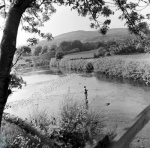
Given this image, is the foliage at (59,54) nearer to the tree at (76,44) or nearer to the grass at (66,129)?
the tree at (76,44)

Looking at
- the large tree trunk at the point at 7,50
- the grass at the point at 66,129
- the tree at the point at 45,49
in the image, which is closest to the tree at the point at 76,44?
the tree at the point at 45,49

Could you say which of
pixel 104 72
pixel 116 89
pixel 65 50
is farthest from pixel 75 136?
pixel 65 50

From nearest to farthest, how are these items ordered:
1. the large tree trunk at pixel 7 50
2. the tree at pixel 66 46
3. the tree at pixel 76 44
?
1. the large tree trunk at pixel 7 50
2. the tree at pixel 76 44
3. the tree at pixel 66 46

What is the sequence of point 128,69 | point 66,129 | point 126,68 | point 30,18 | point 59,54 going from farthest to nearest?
point 59,54 → point 126,68 → point 128,69 → point 66,129 → point 30,18

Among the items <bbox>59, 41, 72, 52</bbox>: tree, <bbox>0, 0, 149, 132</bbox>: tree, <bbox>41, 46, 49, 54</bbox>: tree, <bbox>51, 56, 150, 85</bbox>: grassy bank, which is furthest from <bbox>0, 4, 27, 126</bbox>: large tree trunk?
<bbox>41, 46, 49, 54</bbox>: tree

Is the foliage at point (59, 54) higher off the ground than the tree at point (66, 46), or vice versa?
the tree at point (66, 46)

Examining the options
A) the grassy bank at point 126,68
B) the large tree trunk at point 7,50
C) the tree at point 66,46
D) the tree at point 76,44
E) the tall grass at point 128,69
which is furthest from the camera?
the tree at point 66,46

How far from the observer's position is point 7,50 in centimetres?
240

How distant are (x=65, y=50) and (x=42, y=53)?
13.2 meters

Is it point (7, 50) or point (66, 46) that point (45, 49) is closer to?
point (66, 46)

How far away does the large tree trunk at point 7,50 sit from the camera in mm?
2375

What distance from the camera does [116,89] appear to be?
2262 cm

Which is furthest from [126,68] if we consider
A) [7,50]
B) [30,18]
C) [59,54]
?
[59,54]

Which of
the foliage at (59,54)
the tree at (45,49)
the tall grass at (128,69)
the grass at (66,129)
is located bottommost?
the grass at (66,129)
